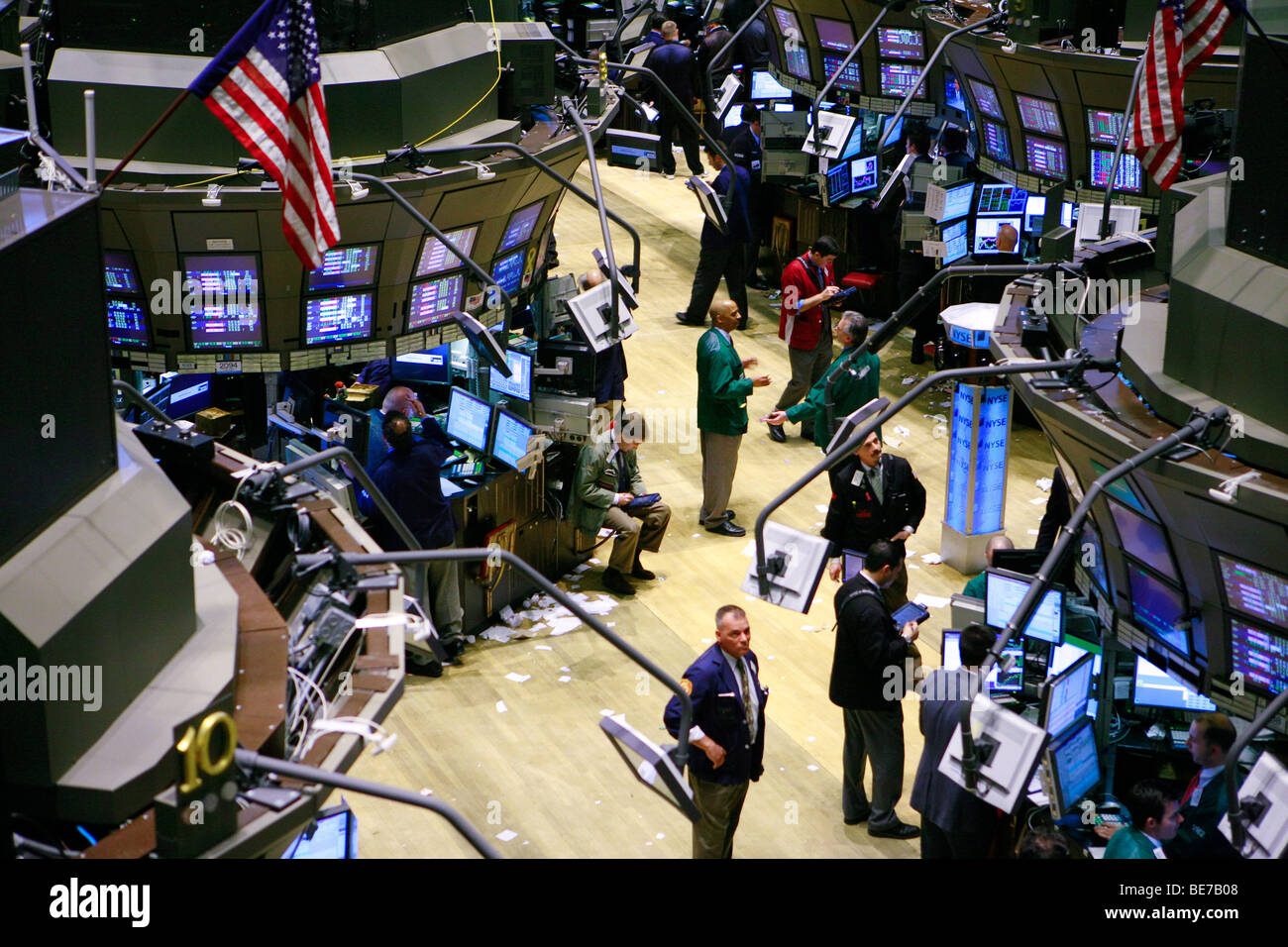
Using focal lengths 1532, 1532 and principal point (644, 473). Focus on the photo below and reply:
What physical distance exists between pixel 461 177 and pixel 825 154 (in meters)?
6.98

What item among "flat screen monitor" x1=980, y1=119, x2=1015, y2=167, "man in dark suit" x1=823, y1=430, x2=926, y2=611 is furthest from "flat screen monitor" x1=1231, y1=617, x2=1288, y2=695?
"flat screen monitor" x1=980, y1=119, x2=1015, y2=167

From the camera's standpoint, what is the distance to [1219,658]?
7.48 meters

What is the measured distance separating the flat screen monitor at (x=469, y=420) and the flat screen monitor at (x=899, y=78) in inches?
309

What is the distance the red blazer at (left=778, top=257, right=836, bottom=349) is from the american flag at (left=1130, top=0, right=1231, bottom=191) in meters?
6.26

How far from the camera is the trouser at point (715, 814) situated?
8.49m

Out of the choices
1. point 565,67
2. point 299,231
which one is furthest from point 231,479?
point 565,67

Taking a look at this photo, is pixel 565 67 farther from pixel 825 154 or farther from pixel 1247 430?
pixel 1247 430

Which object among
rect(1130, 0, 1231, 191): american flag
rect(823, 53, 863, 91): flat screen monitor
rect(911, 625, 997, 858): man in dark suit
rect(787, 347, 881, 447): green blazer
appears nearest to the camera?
rect(1130, 0, 1231, 191): american flag

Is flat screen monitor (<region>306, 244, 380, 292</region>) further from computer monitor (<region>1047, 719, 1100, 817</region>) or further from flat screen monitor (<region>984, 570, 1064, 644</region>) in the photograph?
computer monitor (<region>1047, 719, 1100, 817</region>)

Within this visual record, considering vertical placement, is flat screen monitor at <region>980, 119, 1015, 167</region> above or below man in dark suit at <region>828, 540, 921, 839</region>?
above

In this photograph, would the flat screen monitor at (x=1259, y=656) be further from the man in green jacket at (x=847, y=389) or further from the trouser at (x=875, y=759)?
the man in green jacket at (x=847, y=389)

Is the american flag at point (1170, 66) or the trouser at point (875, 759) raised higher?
the american flag at point (1170, 66)

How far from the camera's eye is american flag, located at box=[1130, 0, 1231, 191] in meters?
7.96

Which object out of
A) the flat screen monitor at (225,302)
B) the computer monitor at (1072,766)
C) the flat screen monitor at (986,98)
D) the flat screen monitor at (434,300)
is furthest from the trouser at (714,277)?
the computer monitor at (1072,766)
